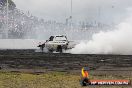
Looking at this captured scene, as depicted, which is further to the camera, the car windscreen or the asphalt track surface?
the car windscreen

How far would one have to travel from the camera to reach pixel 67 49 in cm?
3538

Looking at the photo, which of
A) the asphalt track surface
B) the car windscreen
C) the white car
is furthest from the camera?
the car windscreen

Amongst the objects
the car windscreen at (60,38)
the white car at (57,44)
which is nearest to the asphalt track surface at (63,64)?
the white car at (57,44)

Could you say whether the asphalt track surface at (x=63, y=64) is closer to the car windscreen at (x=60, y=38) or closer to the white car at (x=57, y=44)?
the white car at (x=57, y=44)

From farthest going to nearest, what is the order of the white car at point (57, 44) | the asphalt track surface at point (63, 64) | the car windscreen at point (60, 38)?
1. the car windscreen at point (60, 38)
2. the white car at point (57, 44)
3. the asphalt track surface at point (63, 64)

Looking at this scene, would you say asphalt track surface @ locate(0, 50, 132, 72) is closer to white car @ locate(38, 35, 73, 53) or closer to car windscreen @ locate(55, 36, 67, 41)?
white car @ locate(38, 35, 73, 53)

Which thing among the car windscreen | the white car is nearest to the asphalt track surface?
the white car

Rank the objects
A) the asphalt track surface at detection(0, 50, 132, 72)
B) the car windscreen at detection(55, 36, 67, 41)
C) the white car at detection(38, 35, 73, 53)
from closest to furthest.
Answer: the asphalt track surface at detection(0, 50, 132, 72)
the white car at detection(38, 35, 73, 53)
the car windscreen at detection(55, 36, 67, 41)

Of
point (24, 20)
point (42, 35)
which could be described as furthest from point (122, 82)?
point (24, 20)

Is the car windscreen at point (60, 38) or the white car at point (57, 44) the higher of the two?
the car windscreen at point (60, 38)

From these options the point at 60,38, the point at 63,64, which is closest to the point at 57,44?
the point at 60,38

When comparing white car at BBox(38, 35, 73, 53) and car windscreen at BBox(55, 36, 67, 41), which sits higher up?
car windscreen at BBox(55, 36, 67, 41)

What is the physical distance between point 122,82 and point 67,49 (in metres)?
26.6

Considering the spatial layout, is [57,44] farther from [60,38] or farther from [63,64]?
[63,64]
